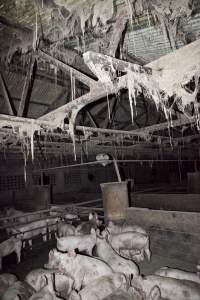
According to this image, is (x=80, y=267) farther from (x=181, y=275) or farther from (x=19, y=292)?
(x=181, y=275)

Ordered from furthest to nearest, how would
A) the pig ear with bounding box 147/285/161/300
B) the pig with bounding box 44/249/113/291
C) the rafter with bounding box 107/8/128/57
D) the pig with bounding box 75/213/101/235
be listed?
the pig with bounding box 75/213/101/235
the pig with bounding box 44/249/113/291
the pig ear with bounding box 147/285/161/300
the rafter with bounding box 107/8/128/57

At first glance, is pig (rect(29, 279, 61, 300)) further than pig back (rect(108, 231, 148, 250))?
No

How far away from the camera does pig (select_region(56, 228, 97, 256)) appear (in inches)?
249

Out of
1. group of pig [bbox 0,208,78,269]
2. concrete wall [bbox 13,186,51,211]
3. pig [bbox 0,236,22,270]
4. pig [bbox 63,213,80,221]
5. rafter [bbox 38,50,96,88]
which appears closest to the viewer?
rafter [bbox 38,50,96,88]

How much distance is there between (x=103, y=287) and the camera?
4484 millimetres

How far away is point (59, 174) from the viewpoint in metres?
14.9

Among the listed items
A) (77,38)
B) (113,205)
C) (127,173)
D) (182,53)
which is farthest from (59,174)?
(182,53)

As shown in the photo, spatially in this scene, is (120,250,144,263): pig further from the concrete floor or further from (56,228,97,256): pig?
(56,228,97,256): pig

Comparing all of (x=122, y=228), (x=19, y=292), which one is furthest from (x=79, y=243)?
(x=19, y=292)

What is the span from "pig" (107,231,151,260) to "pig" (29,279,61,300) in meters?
2.25

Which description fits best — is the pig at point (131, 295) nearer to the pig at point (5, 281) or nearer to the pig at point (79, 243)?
the pig at point (79, 243)

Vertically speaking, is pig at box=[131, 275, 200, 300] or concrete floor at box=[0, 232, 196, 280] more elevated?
pig at box=[131, 275, 200, 300]

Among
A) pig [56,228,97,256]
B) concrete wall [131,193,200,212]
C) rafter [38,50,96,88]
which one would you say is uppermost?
rafter [38,50,96,88]

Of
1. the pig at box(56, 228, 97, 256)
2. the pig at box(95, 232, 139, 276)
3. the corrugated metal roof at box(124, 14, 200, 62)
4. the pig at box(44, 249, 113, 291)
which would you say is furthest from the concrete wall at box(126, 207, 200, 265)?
the corrugated metal roof at box(124, 14, 200, 62)
